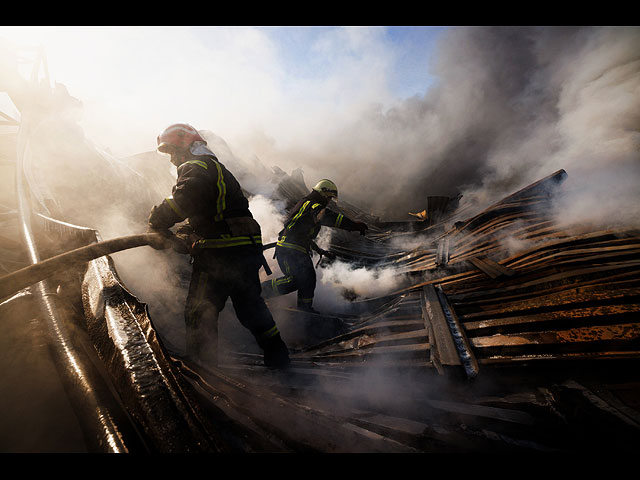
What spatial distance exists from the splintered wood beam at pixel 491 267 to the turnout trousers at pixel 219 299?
102 inches

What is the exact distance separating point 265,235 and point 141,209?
311cm

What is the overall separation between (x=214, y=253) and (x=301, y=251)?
166cm

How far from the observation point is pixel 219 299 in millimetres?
2092

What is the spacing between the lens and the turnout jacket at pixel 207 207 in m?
1.79

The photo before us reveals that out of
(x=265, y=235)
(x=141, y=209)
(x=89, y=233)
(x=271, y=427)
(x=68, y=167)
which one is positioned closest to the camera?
(x=271, y=427)

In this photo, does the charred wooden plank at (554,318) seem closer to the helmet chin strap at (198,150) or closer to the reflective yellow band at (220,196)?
the reflective yellow band at (220,196)

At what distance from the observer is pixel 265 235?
6.91 m

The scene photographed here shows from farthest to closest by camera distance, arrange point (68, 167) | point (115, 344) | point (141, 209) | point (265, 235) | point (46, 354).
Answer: point (265, 235) < point (141, 209) < point (68, 167) < point (46, 354) < point (115, 344)

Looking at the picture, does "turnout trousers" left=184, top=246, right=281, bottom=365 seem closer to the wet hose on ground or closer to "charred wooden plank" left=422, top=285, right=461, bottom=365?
the wet hose on ground

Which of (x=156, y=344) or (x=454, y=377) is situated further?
(x=454, y=377)

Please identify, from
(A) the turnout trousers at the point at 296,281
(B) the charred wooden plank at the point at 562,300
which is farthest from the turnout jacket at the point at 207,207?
(B) the charred wooden plank at the point at 562,300

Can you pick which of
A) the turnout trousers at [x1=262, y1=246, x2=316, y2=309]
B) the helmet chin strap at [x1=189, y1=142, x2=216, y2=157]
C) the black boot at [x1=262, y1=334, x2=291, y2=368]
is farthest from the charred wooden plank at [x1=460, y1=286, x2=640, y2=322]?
the helmet chin strap at [x1=189, y1=142, x2=216, y2=157]

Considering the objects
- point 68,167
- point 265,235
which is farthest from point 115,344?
point 265,235
